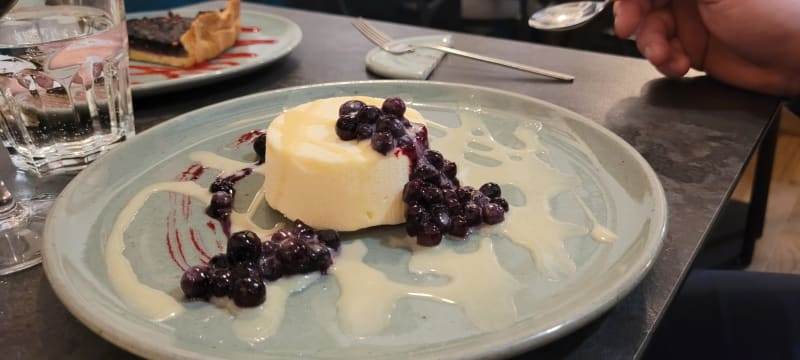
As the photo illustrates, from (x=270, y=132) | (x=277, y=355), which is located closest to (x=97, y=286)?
(x=277, y=355)

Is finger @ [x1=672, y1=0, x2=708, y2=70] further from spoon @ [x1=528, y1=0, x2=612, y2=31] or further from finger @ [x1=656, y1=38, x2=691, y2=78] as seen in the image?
spoon @ [x1=528, y1=0, x2=612, y2=31]

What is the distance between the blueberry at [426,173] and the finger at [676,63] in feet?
2.66

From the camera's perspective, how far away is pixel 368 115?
3.04 ft

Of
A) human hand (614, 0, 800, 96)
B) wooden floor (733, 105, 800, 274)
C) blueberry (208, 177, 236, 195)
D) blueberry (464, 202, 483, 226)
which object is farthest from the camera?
wooden floor (733, 105, 800, 274)

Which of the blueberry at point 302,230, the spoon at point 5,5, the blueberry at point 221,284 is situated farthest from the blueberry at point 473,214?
the spoon at point 5,5

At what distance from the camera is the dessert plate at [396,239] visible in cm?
65

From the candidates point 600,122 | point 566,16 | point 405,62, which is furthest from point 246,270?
point 566,16

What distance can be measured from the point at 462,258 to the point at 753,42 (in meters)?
0.90

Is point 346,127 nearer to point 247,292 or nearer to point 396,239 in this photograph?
point 396,239

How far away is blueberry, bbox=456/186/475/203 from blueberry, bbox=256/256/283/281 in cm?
27

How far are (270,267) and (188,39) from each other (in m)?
1.00

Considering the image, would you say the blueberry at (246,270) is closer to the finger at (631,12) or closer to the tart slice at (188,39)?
the tart slice at (188,39)

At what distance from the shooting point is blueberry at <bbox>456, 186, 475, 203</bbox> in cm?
90

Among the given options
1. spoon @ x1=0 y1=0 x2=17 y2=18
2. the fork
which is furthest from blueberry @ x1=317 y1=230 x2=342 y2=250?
the fork
